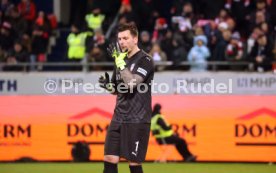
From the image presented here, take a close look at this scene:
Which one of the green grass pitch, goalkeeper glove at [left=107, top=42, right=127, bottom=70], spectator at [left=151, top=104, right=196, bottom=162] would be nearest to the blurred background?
spectator at [left=151, top=104, right=196, bottom=162]

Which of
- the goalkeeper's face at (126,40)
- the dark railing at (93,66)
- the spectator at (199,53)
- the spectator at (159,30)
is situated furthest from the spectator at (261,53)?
the goalkeeper's face at (126,40)

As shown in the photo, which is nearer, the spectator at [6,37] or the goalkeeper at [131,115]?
the goalkeeper at [131,115]

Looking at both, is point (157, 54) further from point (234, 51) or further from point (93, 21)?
point (93, 21)

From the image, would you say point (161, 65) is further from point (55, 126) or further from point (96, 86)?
point (55, 126)

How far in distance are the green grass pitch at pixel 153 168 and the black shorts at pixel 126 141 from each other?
4434mm

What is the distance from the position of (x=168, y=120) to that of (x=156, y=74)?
249cm

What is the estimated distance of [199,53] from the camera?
58.6 feet

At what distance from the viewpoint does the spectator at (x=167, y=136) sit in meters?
14.8

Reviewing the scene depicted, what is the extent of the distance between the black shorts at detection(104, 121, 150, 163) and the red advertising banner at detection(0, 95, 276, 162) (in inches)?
238

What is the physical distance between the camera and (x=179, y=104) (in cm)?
1501

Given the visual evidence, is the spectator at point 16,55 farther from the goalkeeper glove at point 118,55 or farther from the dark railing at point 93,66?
the goalkeeper glove at point 118,55

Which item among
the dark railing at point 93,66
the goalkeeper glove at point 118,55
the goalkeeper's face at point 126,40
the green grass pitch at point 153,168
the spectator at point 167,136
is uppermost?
the dark railing at point 93,66

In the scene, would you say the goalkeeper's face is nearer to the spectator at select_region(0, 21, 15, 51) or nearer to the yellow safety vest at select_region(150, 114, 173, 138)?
the yellow safety vest at select_region(150, 114, 173, 138)

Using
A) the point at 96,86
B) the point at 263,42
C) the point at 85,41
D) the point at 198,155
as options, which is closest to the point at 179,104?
the point at 198,155
